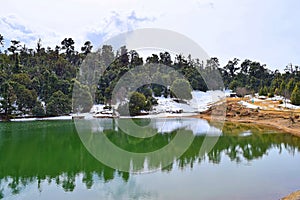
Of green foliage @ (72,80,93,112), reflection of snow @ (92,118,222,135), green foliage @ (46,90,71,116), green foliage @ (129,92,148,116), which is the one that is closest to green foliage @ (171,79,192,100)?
green foliage @ (129,92,148,116)

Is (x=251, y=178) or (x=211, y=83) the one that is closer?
(x=251, y=178)

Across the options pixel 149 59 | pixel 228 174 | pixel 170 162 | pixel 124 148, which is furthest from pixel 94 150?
pixel 149 59

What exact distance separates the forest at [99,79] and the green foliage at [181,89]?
0.02 m

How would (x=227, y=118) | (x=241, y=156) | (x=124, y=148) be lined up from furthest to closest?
(x=227, y=118), (x=124, y=148), (x=241, y=156)

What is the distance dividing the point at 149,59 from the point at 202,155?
51018 millimetres

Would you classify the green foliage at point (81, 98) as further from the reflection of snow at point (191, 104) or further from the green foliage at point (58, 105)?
the reflection of snow at point (191, 104)

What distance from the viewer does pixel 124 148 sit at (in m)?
22.2

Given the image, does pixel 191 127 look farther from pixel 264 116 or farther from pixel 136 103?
pixel 136 103

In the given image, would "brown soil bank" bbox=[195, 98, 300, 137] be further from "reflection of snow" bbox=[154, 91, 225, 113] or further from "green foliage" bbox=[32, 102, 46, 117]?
"green foliage" bbox=[32, 102, 46, 117]

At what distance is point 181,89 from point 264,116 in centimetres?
1885

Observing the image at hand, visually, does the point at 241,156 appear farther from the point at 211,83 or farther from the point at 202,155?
the point at 211,83

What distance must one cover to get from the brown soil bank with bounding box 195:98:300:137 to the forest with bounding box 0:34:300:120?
17.5ft

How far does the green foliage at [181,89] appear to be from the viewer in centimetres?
5341

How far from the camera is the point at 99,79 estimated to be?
55625 mm
